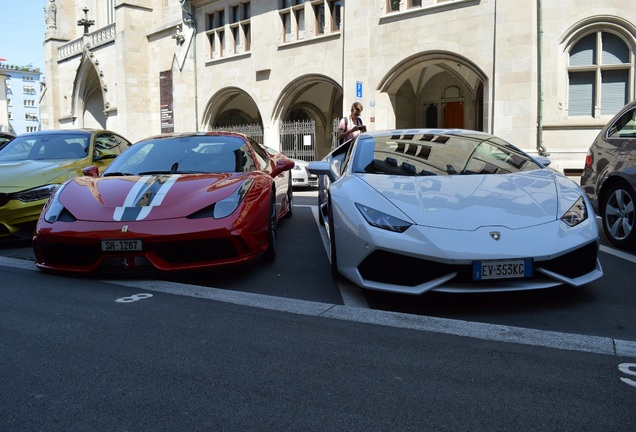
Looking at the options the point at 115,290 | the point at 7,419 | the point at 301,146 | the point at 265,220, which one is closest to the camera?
the point at 7,419

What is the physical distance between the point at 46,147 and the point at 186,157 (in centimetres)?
319

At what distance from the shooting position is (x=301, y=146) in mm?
20609

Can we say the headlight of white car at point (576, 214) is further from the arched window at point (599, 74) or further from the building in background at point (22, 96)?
the building in background at point (22, 96)

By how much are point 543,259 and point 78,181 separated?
14.0ft

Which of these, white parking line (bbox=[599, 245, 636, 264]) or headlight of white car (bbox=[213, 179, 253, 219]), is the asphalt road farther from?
white parking line (bbox=[599, 245, 636, 264])

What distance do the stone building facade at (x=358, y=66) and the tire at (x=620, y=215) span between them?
8.38 m

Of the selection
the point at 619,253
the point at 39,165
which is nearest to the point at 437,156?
the point at 619,253

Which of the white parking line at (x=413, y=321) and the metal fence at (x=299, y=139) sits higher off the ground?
the metal fence at (x=299, y=139)

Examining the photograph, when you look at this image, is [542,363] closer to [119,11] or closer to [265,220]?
[265,220]

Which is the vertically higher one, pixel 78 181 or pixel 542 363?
pixel 78 181

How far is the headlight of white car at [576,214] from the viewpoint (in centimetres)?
385

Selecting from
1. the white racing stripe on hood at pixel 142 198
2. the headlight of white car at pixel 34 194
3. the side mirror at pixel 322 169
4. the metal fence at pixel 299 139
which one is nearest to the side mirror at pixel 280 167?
the side mirror at pixel 322 169

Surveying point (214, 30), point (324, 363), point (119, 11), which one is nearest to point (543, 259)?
point (324, 363)

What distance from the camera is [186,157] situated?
5.79m
